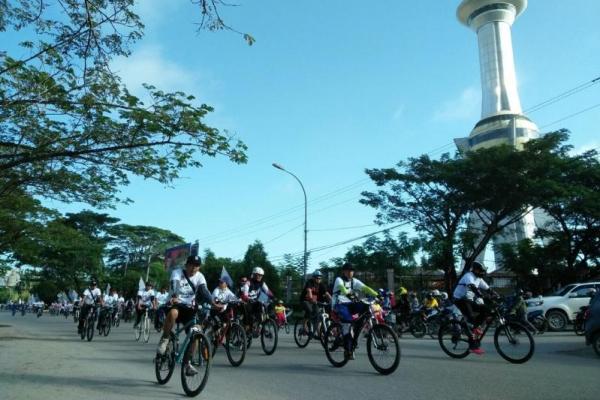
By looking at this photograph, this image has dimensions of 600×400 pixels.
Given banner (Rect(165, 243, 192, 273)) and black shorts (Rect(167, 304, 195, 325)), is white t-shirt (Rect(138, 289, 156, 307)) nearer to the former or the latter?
black shorts (Rect(167, 304, 195, 325))

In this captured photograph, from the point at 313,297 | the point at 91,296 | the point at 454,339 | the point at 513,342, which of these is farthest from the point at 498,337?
the point at 91,296

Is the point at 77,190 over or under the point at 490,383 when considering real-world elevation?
over

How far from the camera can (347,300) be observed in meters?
8.33

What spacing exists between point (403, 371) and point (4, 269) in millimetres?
26756

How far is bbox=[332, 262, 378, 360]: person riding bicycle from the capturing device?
818 centimetres

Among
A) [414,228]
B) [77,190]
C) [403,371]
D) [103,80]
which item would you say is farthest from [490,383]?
[414,228]

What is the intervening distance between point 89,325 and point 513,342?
38.8 feet

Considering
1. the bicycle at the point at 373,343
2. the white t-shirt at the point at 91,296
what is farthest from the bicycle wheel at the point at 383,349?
the white t-shirt at the point at 91,296

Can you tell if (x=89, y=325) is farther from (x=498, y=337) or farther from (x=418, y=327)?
(x=498, y=337)

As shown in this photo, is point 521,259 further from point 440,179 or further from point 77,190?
point 77,190

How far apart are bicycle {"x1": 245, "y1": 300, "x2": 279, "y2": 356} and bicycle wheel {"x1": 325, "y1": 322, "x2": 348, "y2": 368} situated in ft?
6.30

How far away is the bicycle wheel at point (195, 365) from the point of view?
20.1 ft

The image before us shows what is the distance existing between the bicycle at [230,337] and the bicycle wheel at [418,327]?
8775mm

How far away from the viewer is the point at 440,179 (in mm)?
28891
